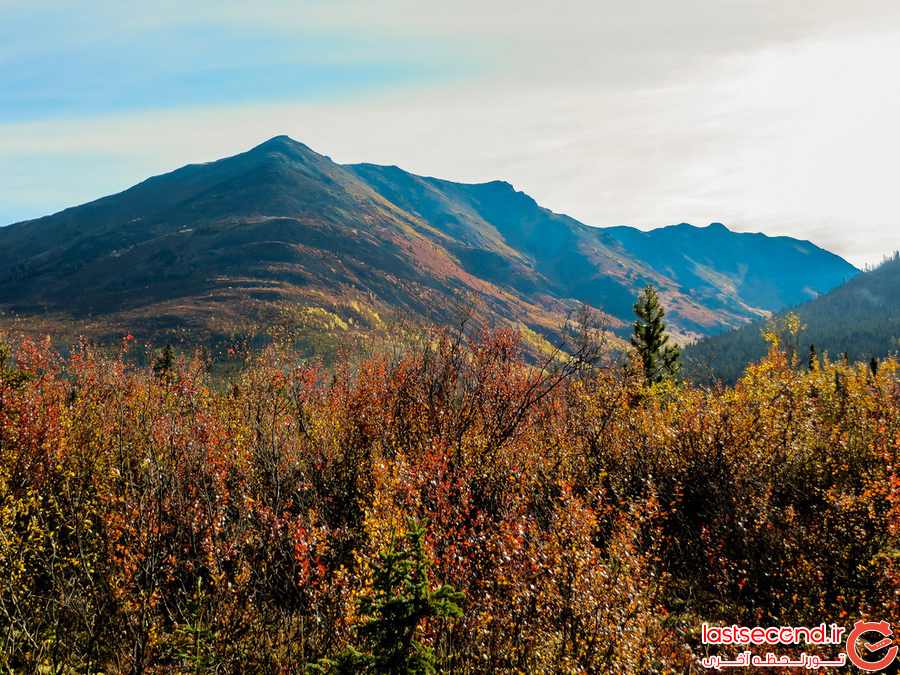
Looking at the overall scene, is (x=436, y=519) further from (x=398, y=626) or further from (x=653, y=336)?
(x=653, y=336)

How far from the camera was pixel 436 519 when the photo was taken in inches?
736

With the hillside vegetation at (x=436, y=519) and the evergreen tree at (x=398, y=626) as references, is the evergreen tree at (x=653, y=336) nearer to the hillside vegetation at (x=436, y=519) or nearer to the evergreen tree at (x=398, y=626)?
the hillside vegetation at (x=436, y=519)

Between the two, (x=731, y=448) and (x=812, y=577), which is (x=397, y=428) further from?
(x=812, y=577)

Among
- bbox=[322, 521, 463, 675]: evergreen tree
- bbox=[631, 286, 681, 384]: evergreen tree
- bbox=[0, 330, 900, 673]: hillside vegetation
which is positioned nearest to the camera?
bbox=[322, 521, 463, 675]: evergreen tree

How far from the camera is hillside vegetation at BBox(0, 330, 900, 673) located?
1369 cm

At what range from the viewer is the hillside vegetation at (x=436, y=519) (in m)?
13.7

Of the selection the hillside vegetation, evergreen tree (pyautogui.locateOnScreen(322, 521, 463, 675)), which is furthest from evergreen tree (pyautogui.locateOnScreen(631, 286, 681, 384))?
evergreen tree (pyautogui.locateOnScreen(322, 521, 463, 675))

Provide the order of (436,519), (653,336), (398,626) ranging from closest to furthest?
(398,626), (436,519), (653,336)

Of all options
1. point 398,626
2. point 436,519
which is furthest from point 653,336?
point 398,626

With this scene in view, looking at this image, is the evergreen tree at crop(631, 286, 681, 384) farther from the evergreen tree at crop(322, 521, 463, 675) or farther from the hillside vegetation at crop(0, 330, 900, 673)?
the evergreen tree at crop(322, 521, 463, 675)

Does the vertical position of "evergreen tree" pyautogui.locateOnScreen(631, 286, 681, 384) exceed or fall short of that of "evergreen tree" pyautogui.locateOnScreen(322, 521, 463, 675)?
it exceeds it

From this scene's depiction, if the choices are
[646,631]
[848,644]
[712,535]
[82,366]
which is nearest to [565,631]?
[646,631]

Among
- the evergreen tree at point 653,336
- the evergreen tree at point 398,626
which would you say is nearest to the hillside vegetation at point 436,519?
the evergreen tree at point 398,626

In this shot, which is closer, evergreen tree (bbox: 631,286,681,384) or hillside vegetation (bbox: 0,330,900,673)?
hillside vegetation (bbox: 0,330,900,673)
